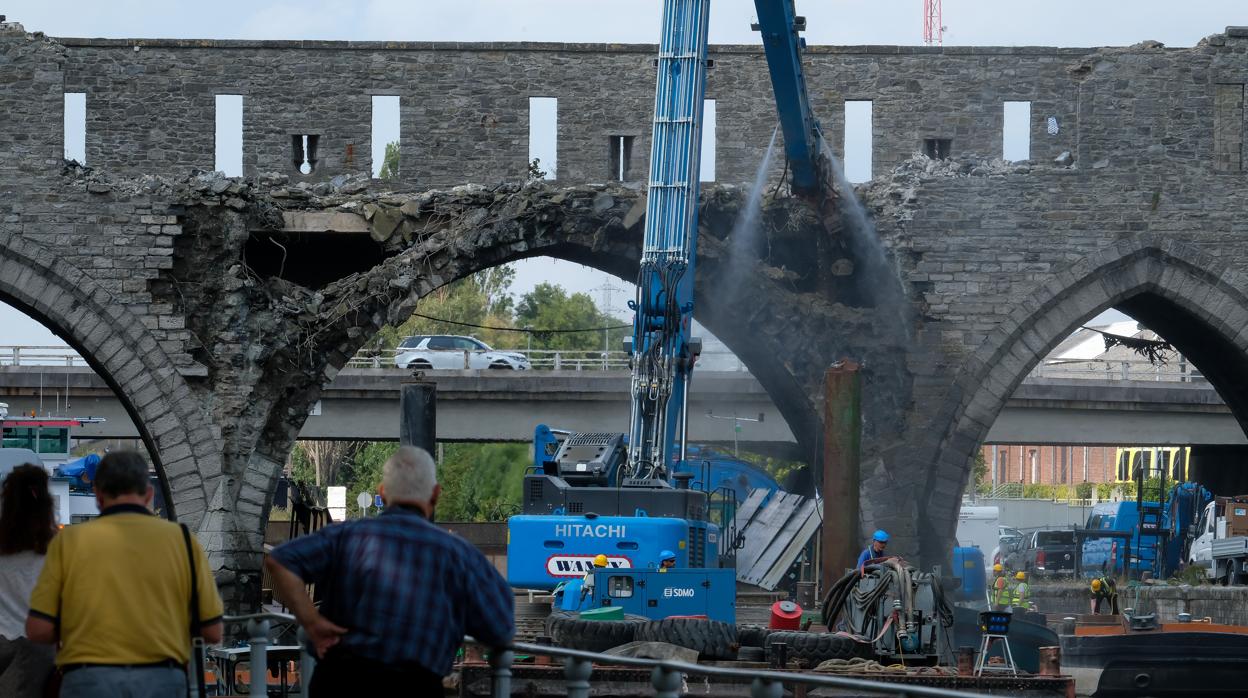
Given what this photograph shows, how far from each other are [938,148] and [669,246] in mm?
5780

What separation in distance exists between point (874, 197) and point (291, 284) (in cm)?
686

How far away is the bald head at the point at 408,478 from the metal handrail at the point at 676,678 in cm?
57

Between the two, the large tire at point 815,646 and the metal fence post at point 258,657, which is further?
the large tire at point 815,646

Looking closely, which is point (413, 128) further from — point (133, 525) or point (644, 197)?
point (133, 525)

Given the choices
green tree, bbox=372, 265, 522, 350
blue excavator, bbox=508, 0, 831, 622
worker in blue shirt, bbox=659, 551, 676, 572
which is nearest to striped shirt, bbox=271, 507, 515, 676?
blue excavator, bbox=508, 0, 831, 622

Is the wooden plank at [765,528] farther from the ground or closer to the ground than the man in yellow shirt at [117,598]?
closer to the ground

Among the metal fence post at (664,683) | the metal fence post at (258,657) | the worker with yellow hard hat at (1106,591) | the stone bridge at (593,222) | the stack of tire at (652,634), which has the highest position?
the stone bridge at (593,222)

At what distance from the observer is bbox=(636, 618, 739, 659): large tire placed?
34.6 feet

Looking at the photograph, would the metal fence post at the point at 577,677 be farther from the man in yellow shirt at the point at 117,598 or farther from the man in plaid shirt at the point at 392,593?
the man in yellow shirt at the point at 117,598

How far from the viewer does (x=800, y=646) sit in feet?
35.7

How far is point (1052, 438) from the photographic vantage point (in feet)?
109

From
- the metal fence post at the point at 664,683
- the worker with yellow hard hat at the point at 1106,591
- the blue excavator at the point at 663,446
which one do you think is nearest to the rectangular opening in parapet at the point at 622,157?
the blue excavator at the point at 663,446

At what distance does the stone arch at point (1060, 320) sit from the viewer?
71.2 ft

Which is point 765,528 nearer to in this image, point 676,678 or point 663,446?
point 663,446
